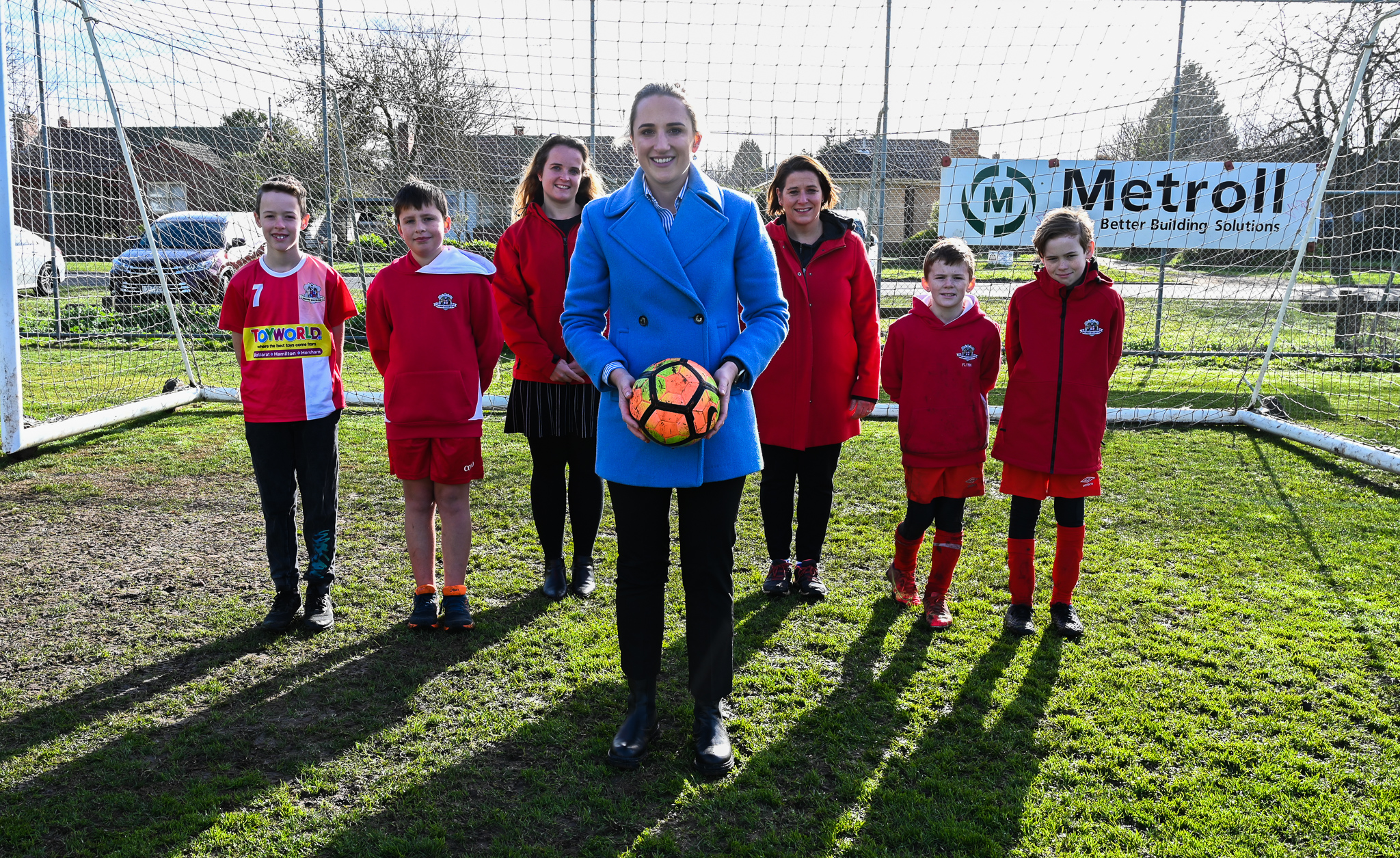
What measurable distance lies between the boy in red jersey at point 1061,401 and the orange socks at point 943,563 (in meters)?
0.22

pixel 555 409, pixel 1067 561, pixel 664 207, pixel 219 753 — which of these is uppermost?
pixel 664 207

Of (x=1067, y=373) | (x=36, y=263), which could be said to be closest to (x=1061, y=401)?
(x=1067, y=373)

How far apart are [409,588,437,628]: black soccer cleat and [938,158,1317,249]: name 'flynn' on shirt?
6.74m

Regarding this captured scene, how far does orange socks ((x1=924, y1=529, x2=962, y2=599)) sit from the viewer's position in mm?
3719

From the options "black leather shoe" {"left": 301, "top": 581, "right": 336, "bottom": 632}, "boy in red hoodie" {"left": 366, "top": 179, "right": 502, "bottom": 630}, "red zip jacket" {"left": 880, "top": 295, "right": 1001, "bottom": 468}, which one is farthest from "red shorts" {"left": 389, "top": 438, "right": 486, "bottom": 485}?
"red zip jacket" {"left": 880, "top": 295, "right": 1001, "bottom": 468}

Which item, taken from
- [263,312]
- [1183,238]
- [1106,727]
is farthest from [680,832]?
[1183,238]

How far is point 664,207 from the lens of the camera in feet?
8.43

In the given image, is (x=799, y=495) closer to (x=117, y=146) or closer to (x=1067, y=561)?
(x=1067, y=561)

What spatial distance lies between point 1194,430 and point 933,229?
3.22 m

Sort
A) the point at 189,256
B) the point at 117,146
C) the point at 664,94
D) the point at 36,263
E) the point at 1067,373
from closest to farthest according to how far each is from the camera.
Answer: the point at 664,94 → the point at 1067,373 → the point at 117,146 → the point at 36,263 → the point at 189,256

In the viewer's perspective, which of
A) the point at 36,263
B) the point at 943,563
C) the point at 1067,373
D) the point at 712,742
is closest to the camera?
the point at 712,742

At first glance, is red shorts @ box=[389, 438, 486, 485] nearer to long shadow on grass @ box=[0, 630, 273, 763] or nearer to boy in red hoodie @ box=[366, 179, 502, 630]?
boy in red hoodie @ box=[366, 179, 502, 630]

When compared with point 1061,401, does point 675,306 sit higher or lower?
higher

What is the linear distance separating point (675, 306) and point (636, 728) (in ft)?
4.18
